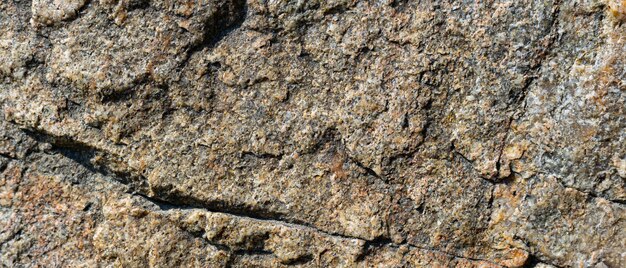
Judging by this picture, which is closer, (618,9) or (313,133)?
(618,9)

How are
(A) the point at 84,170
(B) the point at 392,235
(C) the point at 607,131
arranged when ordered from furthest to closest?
(A) the point at 84,170, (B) the point at 392,235, (C) the point at 607,131

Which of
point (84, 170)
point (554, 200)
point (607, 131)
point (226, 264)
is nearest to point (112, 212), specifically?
point (84, 170)

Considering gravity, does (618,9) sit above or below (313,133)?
above

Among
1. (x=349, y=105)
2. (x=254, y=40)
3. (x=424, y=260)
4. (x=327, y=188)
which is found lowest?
(x=424, y=260)

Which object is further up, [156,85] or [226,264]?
[156,85]

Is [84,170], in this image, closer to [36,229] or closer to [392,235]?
[36,229]

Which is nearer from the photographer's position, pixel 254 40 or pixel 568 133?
pixel 568 133

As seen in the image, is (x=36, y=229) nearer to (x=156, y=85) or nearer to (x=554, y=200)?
(x=156, y=85)

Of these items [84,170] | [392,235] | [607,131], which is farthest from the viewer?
[84,170]
